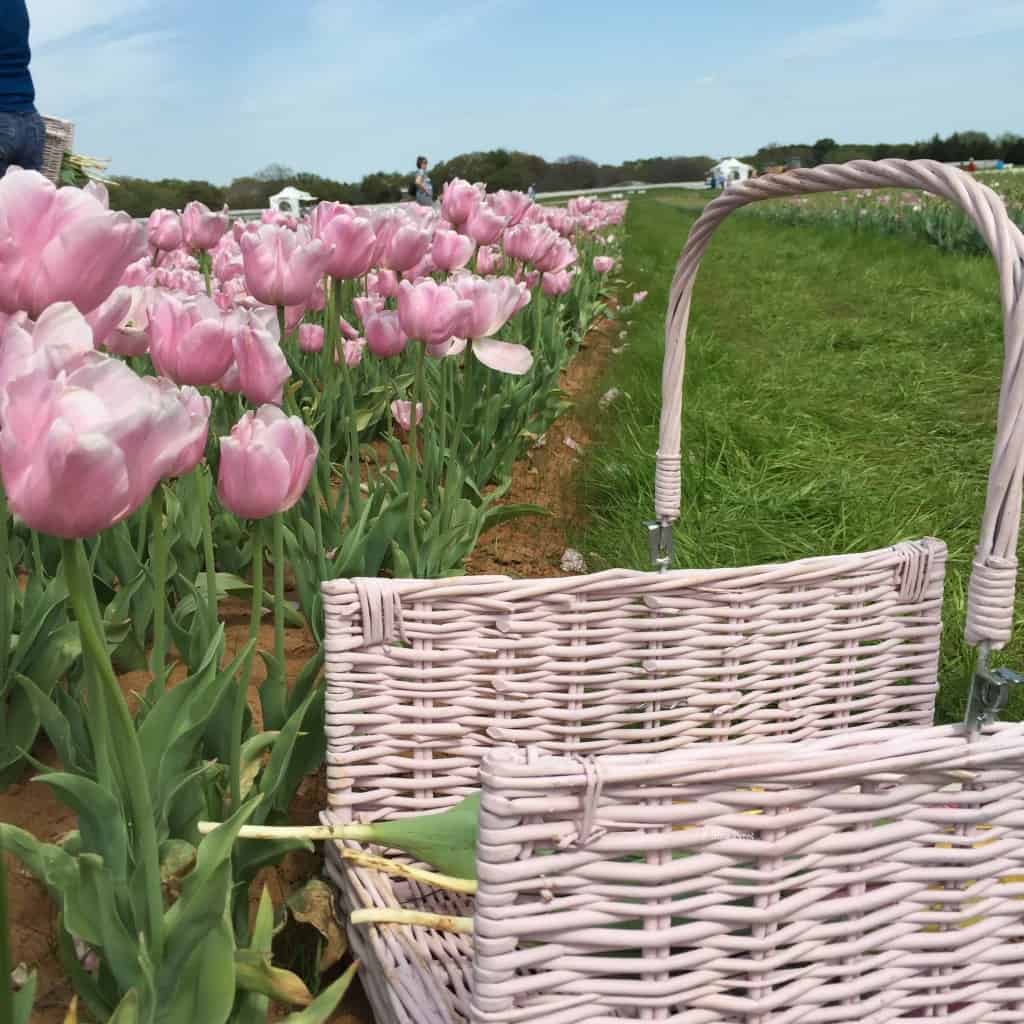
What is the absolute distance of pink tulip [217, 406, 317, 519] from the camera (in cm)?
82

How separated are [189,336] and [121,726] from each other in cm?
36

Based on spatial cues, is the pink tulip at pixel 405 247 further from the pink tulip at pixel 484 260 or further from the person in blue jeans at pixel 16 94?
the person in blue jeans at pixel 16 94

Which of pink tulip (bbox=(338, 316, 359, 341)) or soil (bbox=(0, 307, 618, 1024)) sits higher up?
pink tulip (bbox=(338, 316, 359, 341))

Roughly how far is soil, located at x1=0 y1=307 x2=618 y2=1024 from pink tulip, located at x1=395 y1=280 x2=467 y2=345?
1.85ft

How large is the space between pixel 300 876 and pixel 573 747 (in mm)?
354

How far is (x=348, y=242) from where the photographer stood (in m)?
1.29

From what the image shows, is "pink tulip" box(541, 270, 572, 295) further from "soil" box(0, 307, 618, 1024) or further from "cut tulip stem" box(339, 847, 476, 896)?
"cut tulip stem" box(339, 847, 476, 896)

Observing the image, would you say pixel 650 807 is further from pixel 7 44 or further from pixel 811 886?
pixel 7 44

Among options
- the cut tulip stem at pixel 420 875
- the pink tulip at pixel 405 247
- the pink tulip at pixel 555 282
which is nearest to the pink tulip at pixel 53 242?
the cut tulip stem at pixel 420 875

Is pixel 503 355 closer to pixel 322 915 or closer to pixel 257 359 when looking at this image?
pixel 257 359

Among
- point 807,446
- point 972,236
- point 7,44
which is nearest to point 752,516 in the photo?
point 807,446

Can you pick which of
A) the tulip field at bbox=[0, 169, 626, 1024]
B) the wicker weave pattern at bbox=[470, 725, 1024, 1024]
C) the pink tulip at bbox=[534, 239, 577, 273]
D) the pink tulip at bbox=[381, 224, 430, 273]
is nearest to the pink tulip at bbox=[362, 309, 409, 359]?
the tulip field at bbox=[0, 169, 626, 1024]

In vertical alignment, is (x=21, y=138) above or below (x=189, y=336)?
above

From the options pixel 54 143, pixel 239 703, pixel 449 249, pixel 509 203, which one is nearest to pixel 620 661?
pixel 239 703
